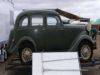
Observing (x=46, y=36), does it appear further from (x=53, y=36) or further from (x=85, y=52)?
(x=85, y=52)

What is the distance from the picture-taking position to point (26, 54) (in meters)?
11.8

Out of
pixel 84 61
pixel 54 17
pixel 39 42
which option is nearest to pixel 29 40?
pixel 39 42

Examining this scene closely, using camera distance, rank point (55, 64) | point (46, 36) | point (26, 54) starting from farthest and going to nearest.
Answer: point (46, 36) → point (26, 54) → point (55, 64)

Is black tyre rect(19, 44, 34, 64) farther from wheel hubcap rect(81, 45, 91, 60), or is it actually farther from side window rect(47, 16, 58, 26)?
wheel hubcap rect(81, 45, 91, 60)

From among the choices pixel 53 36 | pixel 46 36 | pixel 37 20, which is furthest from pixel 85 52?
pixel 37 20

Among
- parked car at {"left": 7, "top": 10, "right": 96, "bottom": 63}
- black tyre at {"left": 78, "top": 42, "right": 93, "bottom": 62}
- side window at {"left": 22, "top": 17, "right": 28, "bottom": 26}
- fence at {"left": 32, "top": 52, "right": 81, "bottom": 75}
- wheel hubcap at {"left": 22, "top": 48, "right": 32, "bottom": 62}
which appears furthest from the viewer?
side window at {"left": 22, "top": 17, "right": 28, "bottom": 26}

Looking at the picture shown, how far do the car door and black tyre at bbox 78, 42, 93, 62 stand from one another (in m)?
0.66

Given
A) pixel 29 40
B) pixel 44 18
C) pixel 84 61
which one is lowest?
pixel 84 61

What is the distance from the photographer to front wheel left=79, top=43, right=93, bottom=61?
12.0 m

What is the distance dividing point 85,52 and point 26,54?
6.59ft

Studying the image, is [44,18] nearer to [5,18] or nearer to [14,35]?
[14,35]

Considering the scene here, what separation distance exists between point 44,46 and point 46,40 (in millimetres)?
212

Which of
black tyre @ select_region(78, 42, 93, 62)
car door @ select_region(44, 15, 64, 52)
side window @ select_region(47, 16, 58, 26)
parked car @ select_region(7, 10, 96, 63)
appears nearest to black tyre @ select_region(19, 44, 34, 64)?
parked car @ select_region(7, 10, 96, 63)

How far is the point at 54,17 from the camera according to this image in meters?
12.3
